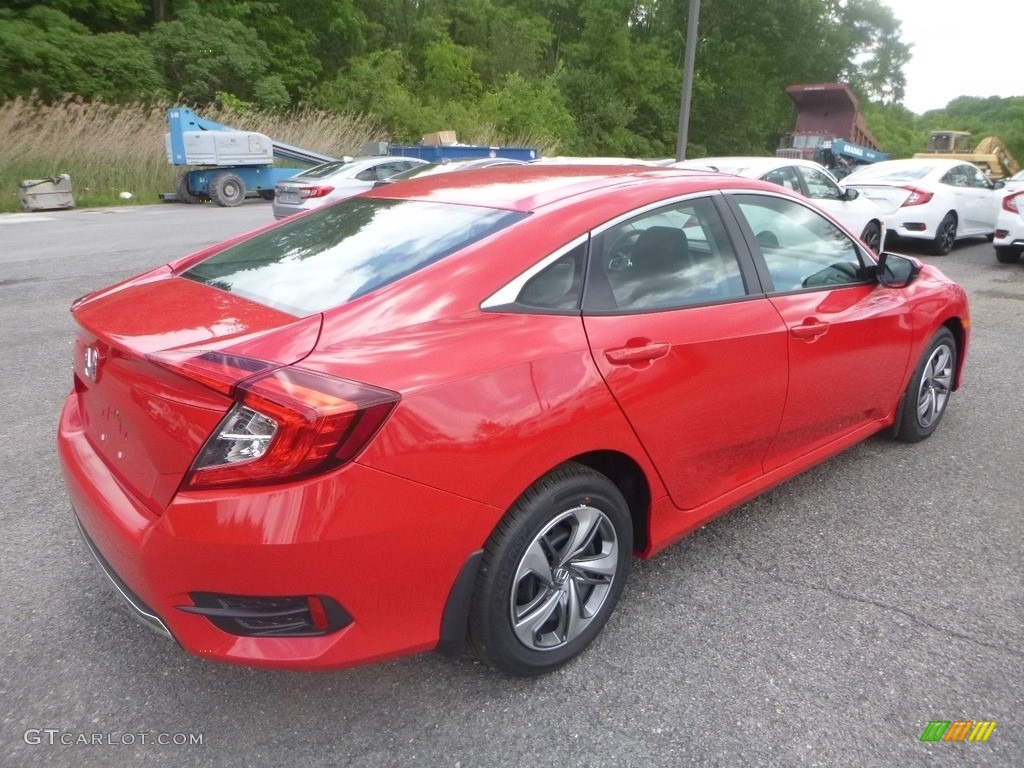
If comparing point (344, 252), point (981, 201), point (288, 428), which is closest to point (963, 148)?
point (981, 201)

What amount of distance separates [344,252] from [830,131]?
114 feet

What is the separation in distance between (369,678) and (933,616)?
198cm

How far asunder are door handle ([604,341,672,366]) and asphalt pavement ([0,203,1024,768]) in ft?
3.08

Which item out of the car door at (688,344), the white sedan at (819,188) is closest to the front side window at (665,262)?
the car door at (688,344)

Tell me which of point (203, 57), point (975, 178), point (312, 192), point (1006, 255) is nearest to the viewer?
point (1006, 255)

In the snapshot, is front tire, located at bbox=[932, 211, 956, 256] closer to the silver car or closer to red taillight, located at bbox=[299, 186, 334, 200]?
the silver car

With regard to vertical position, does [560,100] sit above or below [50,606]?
above

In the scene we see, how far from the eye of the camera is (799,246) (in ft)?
11.8

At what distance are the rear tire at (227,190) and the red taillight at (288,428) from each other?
1976 centimetres

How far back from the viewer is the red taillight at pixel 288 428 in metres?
1.93

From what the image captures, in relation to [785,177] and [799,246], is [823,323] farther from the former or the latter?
[785,177]

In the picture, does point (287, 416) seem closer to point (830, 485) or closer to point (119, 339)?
point (119, 339)

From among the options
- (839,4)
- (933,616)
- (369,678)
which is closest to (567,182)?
(369,678)

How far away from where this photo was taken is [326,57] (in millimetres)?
40406
